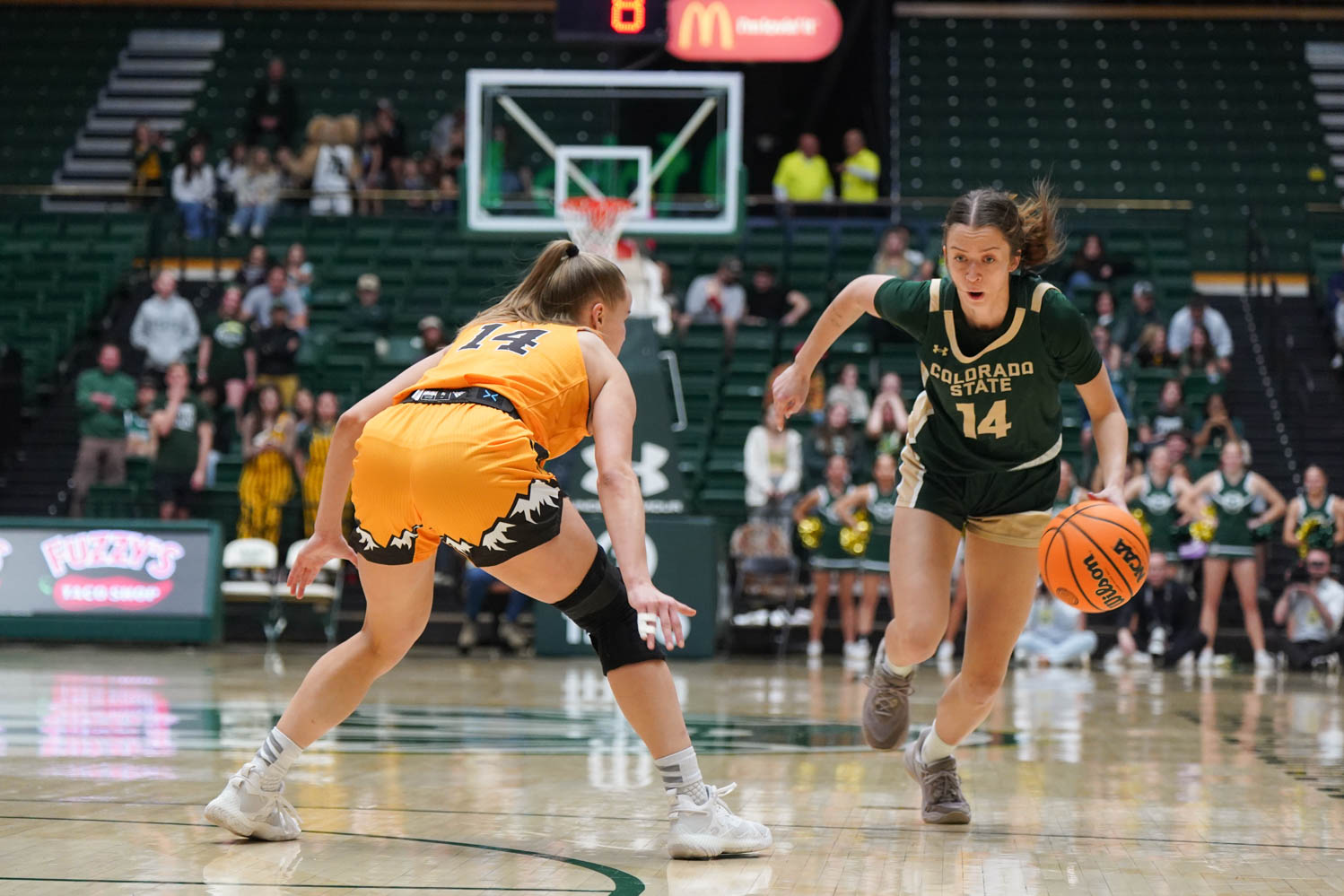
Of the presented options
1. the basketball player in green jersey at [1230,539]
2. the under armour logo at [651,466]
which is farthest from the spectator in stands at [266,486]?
the basketball player in green jersey at [1230,539]

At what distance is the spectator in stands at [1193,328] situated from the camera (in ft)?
49.7

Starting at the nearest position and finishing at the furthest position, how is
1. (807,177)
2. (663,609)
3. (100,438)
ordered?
(663,609) → (100,438) → (807,177)

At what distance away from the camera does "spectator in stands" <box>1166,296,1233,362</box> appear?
15.1 metres

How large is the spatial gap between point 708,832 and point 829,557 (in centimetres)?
880

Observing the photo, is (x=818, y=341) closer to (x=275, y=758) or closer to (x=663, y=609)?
(x=663, y=609)

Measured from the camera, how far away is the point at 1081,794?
16.5 feet

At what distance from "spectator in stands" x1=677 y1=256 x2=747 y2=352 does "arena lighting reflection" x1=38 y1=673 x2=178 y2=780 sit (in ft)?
26.1

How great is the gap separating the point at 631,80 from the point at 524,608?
4551 mm

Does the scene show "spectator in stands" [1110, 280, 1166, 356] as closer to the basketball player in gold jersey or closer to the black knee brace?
the basketball player in gold jersey

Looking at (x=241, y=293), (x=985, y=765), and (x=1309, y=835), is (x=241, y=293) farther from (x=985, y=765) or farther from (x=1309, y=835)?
(x=1309, y=835)

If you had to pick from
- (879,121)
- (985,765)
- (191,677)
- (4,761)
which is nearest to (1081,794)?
(985,765)

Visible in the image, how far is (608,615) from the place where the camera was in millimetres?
3812

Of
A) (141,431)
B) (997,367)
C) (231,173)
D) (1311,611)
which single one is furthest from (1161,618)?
(231,173)

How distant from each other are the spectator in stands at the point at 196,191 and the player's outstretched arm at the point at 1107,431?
15354mm
